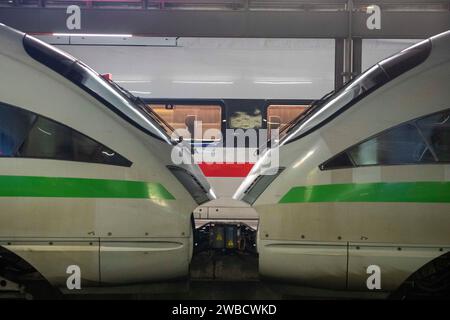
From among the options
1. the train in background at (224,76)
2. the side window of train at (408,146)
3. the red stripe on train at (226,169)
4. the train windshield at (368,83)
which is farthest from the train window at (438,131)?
the train in background at (224,76)

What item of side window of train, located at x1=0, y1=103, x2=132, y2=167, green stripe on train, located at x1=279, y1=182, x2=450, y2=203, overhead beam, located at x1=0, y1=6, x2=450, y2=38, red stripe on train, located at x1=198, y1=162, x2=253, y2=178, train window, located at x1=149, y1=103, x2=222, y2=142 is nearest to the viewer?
green stripe on train, located at x1=279, y1=182, x2=450, y2=203

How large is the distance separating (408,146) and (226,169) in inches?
166

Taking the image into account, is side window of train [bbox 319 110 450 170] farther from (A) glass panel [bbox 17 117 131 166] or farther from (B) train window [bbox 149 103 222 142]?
(B) train window [bbox 149 103 222 142]

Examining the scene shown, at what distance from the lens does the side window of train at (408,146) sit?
12.4ft

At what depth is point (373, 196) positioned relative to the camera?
3.76 metres

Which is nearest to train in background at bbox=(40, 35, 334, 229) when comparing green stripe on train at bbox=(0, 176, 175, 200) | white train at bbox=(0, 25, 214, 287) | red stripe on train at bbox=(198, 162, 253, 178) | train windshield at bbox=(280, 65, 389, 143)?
red stripe on train at bbox=(198, 162, 253, 178)

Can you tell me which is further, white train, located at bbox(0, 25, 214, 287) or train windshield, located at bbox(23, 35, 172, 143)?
train windshield, located at bbox(23, 35, 172, 143)

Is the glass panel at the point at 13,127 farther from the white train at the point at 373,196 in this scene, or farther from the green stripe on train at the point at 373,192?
the green stripe on train at the point at 373,192

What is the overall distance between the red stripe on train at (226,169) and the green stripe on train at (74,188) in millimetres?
3926

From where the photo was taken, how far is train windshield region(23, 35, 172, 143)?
13.1 ft

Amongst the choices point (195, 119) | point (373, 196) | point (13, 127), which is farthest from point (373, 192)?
point (195, 119)

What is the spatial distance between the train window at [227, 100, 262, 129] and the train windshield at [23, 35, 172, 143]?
3542 mm

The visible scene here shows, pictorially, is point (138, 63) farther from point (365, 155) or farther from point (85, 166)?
point (365, 155)

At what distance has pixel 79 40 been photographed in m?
7.81
